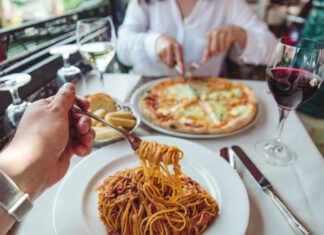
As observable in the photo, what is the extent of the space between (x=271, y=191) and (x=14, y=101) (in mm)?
1162

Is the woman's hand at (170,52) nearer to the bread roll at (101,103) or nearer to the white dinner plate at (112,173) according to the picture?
the bread roll at (101,103)

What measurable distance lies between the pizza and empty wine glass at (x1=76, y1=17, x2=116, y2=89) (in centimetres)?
36

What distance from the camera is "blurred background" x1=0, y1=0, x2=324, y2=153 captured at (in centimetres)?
159

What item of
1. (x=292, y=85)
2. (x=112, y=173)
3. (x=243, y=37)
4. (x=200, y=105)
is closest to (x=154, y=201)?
(x=112, y=173)

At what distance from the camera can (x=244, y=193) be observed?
861mm

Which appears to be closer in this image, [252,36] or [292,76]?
[292,76]

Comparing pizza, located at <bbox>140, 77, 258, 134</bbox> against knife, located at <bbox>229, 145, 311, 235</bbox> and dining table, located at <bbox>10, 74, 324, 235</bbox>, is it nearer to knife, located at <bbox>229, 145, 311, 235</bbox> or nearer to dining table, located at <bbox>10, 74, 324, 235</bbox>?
dining table, located at <bbox>10, 74, 324, 235</bbox>

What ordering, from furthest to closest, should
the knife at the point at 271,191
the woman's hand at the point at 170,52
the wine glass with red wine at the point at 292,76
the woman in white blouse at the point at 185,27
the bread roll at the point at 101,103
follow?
the woman in white blouse at the point at 185,27 < the woman's hand at the point at 170,52 < the bread roll at the point at 101,103 < the wine glass with red wine at the point at 292,76 < the knife at the point at 271,191

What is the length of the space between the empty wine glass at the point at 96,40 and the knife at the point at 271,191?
92cm

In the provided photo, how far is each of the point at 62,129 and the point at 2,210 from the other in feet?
0.95

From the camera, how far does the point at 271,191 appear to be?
0.94 meters

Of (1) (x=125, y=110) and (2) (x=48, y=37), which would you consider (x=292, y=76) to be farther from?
(2) (x=48, y=37)

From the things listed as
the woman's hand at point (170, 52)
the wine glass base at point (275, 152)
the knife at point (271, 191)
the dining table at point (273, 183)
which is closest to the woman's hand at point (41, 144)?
the dining table at point (273, 183)

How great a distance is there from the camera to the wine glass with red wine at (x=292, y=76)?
3.27 feet
